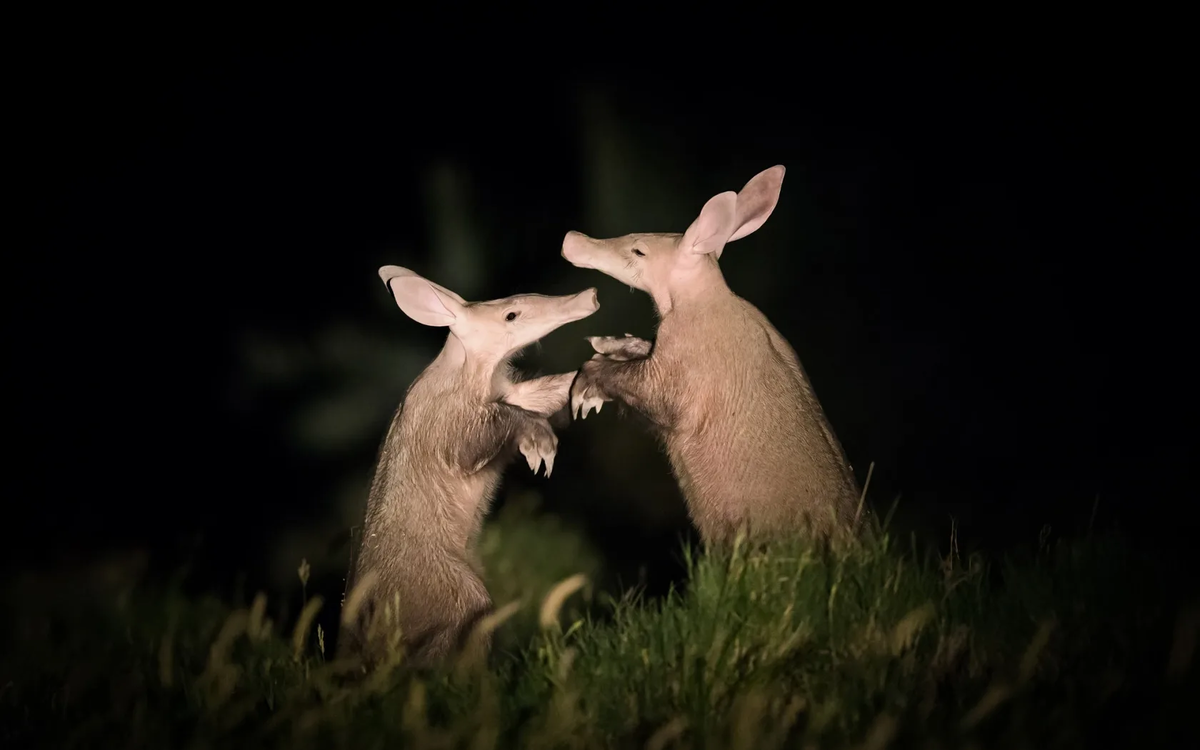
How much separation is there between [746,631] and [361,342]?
14.5ft

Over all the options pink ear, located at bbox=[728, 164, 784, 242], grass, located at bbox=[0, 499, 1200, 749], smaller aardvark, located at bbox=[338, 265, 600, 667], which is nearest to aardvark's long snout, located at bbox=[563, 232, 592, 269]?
smaller aardvark, located at bbox=[338, 265, 600, 667]

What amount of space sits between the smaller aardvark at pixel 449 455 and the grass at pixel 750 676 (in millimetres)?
564

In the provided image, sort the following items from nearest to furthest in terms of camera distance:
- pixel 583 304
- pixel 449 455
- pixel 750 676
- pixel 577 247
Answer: pixel 750 676
pixel 449 455
pixel 583 304
pixel 577 247

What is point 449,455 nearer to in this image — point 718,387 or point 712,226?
point 718,387

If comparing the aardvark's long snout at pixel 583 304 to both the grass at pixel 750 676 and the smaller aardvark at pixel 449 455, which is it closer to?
the smaller aardvark at pixel 449 455

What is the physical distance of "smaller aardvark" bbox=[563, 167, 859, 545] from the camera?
536 cm

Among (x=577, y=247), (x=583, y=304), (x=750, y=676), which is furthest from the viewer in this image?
(x=577, y=247)

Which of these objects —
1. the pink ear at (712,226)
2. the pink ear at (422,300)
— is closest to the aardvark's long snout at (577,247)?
the pink ear at (712,226)

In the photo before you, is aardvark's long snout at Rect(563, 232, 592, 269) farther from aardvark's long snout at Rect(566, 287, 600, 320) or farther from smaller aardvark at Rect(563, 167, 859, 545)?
aardvark's long snout at Rect(566, 287, 600, 320)

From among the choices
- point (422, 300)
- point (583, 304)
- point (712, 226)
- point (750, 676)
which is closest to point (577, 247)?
point (583, 304)

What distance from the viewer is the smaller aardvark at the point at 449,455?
516 cm

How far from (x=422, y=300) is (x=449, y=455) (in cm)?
79

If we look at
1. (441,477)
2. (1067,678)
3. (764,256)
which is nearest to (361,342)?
(441,477)

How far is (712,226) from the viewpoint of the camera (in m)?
5.63
